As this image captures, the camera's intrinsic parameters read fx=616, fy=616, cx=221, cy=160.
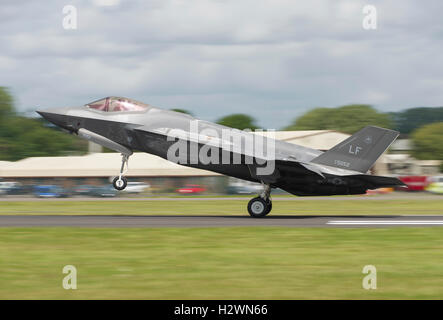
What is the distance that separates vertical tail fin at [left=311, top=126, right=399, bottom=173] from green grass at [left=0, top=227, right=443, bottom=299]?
4.19m

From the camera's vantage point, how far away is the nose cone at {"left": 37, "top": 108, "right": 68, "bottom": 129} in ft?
81.7

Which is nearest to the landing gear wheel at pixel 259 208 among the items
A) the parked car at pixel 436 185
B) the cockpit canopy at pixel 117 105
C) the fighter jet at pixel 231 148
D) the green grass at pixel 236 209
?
the fighter jet at pixel 231 148

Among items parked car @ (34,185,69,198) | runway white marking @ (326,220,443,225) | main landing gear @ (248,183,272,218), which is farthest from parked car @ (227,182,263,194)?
runway white marking @ (326,220,443,225)

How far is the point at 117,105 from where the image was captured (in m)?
24.9

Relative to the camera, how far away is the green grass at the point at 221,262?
38.6ft

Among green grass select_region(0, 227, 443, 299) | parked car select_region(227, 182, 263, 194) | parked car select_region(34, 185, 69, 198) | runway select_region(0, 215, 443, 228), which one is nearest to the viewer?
green grass select_region(0, 227, 443, 299)

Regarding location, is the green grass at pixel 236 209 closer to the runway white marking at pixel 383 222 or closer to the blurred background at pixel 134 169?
the runway white marking at pixel 383 222

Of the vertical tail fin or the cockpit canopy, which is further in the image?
the cockpit canopy

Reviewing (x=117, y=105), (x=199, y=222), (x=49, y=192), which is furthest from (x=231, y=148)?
(x=49, y=192)

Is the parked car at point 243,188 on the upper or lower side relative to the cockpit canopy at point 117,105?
upper

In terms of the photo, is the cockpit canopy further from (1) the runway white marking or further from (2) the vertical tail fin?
(1) the runway white marking

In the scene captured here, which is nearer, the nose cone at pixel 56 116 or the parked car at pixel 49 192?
the nose cone at pixel 56 116
